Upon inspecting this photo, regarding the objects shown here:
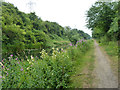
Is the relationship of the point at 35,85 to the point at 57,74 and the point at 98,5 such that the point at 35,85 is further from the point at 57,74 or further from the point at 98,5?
the point at 98,5

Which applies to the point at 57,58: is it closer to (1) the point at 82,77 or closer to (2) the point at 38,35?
(1) the point at 82,77

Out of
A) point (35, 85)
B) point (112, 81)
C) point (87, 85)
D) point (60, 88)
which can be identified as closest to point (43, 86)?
point (35, 85)

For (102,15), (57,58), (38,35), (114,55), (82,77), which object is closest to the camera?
(82,77)

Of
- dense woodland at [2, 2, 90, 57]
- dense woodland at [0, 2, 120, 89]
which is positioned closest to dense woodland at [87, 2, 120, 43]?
dense woodland at [0, 2, 120, 89]

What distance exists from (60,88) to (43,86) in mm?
377

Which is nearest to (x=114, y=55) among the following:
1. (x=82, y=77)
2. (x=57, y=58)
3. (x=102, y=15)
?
(x=102, y=15)

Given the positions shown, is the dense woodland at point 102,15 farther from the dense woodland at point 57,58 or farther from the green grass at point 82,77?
the green grass at point 82,77

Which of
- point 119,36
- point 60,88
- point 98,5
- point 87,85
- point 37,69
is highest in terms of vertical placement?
point 98,5

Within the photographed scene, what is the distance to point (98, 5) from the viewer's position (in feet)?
14.6

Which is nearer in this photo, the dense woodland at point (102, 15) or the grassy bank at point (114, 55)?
the grassy bank at point (114, 55)

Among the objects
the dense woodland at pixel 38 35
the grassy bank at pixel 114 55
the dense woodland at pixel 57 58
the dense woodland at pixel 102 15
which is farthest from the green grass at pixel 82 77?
the dense woodland at pixel 102 15

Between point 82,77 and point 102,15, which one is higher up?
point 102,15

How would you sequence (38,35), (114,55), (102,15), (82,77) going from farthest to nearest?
(38,35), (102,15), (114,55), (82,77)

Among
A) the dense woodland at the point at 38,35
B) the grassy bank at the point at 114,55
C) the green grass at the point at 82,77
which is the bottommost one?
the green grass at the point at 82,77
